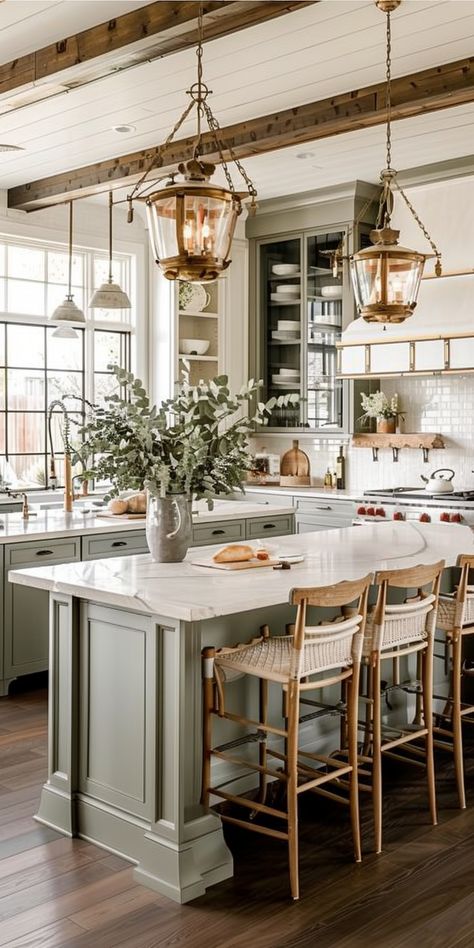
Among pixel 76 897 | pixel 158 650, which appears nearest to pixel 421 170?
pixel 158 650

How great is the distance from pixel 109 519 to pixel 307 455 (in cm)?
285

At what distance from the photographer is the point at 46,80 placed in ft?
14.7

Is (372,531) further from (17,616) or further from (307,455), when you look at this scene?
(307,455)

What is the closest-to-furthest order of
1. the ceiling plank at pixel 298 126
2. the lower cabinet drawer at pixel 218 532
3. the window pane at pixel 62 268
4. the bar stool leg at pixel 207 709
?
the bar stool leg at pixel 207 709 < the ceiling plank at pixel 298 126 < the lower cabinet drawer at pixel 218 532 < the window pane at pixel 62 268

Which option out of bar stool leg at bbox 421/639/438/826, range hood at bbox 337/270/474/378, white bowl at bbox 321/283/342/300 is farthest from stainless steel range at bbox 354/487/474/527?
bar stool leg at bbox 421/639/438/826

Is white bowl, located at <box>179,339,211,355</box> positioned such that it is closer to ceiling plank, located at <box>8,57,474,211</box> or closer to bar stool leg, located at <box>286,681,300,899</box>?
ceiling plank, located at <box>8,57,474,211</box>

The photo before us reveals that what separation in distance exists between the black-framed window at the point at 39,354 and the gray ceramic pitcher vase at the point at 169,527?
346cm

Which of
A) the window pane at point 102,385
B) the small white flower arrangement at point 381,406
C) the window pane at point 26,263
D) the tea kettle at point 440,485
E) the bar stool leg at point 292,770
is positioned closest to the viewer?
the bar stool leg at point 292,770

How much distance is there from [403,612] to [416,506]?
129 inches

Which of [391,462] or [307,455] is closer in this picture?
[391,462]

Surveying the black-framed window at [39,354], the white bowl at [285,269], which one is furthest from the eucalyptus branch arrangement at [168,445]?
the white bowl at [285,269]

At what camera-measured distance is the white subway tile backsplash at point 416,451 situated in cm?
707

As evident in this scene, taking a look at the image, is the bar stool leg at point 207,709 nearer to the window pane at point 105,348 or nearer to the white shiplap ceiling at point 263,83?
the white shiplap ceiling at point 263,83

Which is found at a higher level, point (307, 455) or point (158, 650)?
point (307, 455)
